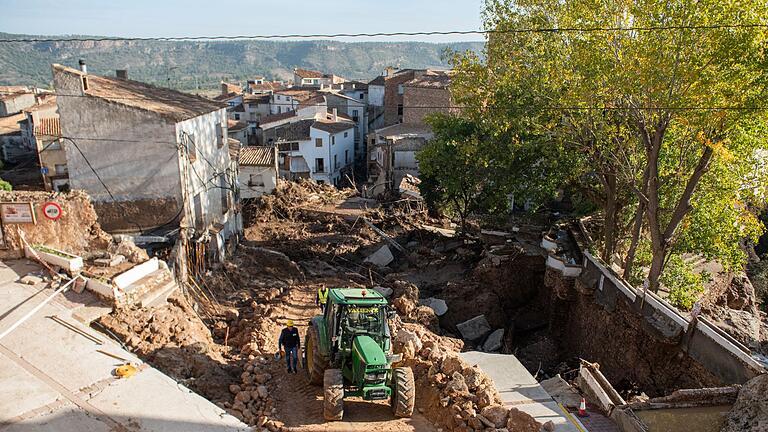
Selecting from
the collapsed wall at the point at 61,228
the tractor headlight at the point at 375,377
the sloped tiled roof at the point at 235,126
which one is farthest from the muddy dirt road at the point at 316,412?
the sloped tiled roof at the point at 235,126

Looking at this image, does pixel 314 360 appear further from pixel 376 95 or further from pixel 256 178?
pixel 376 95

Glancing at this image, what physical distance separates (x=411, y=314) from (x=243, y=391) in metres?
7.30

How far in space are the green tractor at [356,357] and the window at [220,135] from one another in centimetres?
1317

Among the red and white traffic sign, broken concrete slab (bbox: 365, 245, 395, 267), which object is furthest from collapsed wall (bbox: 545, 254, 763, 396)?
the red and white traffic sign

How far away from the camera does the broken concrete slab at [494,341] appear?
17.4 m

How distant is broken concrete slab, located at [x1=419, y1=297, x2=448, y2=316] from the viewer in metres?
19.2

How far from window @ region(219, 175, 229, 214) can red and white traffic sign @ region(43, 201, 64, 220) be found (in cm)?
925

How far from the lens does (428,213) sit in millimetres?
31766

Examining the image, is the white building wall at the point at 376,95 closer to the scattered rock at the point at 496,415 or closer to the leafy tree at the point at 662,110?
the leafy tree at the point at 662,110

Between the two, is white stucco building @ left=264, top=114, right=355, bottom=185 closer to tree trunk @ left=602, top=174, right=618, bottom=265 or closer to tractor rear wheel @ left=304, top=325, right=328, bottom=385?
tree trunk @ left=602, top=174, right=618, bottom=265

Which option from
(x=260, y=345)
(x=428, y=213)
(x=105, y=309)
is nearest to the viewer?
(x=105, y=309)

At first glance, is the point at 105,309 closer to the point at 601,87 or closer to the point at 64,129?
the point at 64,129

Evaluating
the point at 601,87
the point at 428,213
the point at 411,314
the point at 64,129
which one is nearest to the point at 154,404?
the point at 411,314

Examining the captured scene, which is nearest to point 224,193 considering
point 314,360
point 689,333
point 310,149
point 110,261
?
point 110,261
